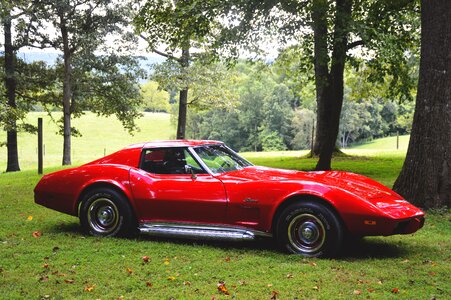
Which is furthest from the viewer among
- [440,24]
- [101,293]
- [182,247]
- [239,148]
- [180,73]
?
[239,148]

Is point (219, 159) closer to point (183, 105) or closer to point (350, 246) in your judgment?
point (350, 246)

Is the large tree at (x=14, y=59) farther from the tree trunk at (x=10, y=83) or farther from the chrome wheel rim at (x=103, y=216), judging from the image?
the chrome wheel rim at (x=103, y=216)

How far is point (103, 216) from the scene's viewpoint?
705cm

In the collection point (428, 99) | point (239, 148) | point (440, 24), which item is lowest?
point (239, 148)

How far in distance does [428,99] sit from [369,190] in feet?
11.6

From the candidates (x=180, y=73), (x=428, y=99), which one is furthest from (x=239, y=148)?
(x=428, y=99)

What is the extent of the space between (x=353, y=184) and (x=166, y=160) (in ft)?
9.04

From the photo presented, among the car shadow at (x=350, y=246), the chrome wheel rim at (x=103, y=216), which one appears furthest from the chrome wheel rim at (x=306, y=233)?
the chrome wheel rim at (x=103, y=216)

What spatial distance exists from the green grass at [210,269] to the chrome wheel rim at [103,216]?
0.75ft

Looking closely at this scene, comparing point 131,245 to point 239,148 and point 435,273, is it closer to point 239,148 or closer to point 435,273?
point 435,273

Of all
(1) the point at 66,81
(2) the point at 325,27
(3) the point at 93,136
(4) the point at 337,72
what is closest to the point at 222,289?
(4) the point at 337,72

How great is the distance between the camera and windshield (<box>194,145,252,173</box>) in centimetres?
672

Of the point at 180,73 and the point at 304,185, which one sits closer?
the point at 304,185

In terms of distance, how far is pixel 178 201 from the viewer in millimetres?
6465
